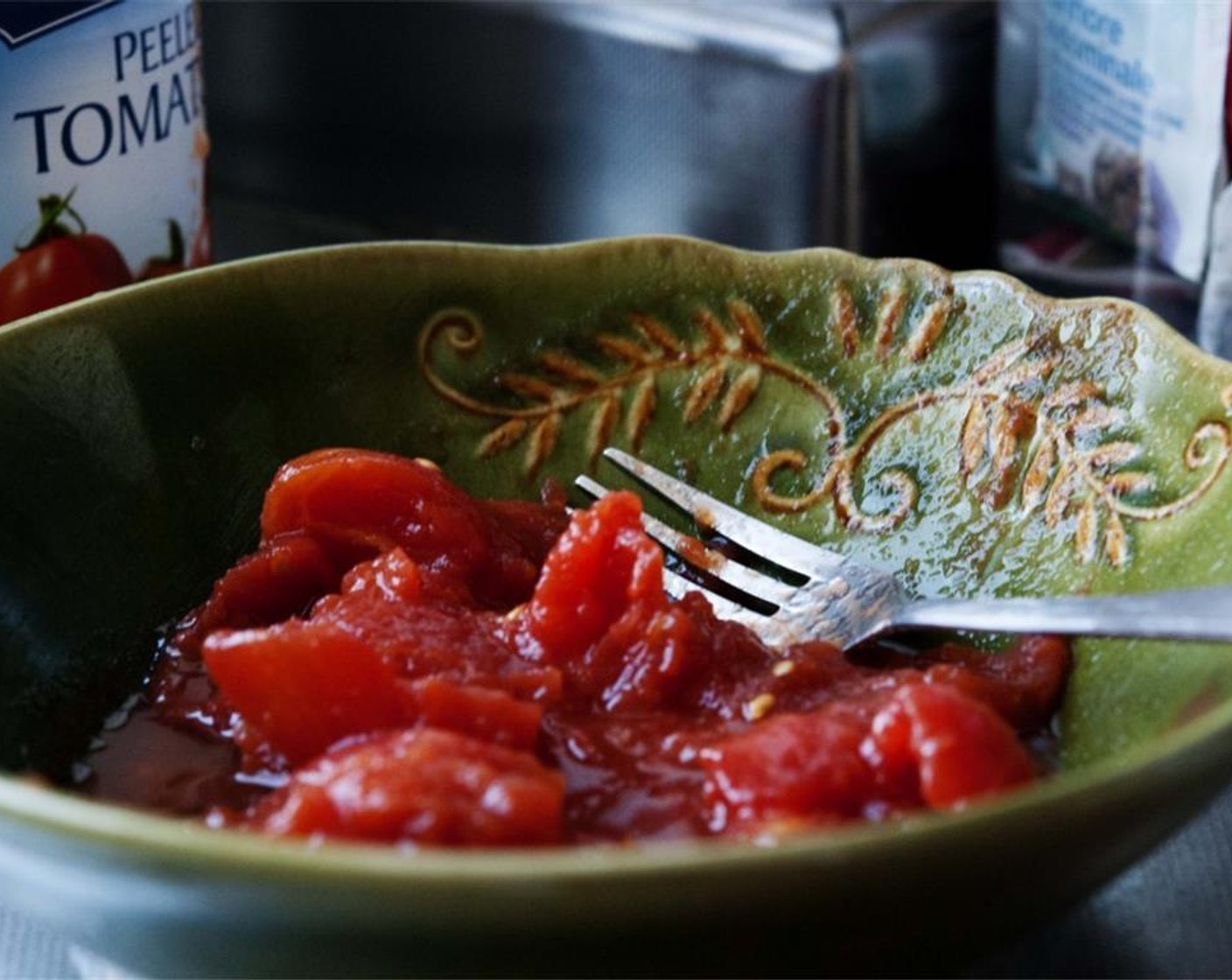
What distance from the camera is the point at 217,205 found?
6.86 ft

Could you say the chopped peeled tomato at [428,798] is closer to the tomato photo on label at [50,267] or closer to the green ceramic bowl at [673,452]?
the green ceramic bowl at [673,452]

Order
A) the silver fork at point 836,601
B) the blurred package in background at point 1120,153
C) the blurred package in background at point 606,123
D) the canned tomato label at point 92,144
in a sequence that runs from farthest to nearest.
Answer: the blurred package in background at point 606,123 → the blurred package in background at point 1120,153 → the canned tomato label at point 92,144 → the silver fork at point 836,601

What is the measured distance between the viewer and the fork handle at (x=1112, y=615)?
866mm

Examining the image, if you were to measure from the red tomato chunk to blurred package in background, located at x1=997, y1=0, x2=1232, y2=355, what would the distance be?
0.68 meters

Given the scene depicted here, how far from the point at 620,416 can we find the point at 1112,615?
1.48 ft

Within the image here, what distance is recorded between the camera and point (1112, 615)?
0.91 metres

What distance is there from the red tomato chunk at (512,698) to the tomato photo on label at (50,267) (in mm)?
311

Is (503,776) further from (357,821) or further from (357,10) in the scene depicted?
(357,10)

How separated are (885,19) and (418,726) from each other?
3.50 feet

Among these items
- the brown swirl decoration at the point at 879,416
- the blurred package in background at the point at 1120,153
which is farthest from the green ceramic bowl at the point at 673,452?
the blurred package in background at the point at 1120,153

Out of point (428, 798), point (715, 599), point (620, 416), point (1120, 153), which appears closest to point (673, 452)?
point (620, 416)

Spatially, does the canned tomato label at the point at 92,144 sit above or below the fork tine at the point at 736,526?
above

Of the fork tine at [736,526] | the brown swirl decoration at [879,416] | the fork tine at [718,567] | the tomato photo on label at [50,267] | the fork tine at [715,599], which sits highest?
the tomato photo on label at [50,267]

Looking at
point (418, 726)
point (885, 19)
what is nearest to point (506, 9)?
point (885, 19)
